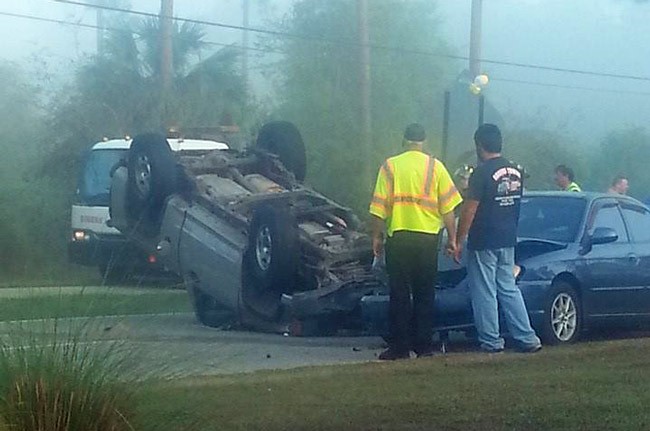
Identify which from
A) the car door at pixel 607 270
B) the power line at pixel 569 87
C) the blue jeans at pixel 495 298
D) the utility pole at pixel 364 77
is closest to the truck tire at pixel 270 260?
the blue jeans at pixel 495 298

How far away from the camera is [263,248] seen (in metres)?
12.4

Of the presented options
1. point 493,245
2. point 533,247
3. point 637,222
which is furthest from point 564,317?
point 637,222

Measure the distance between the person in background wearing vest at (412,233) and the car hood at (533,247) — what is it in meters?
1.18

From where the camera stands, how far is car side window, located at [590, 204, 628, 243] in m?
12.1

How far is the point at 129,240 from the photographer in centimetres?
1421

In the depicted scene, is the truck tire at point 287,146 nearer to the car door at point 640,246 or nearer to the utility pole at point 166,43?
the car door at point 640,246

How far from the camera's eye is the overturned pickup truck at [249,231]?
1230cm

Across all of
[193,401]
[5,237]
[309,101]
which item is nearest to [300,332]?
[193,401]

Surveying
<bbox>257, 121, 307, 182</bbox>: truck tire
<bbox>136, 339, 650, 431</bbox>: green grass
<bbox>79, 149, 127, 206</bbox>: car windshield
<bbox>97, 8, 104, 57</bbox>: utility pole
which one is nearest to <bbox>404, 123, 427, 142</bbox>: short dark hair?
<bbox>136, 339, 650, 431</bbox>: green grass

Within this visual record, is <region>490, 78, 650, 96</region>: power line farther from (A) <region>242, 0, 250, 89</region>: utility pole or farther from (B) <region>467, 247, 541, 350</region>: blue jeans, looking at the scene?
(B) <region>467, 247, 541, 350</region>: blue jeans

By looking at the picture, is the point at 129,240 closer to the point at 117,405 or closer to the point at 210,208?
the point at 210,208

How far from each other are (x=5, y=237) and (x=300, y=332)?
38.6ft

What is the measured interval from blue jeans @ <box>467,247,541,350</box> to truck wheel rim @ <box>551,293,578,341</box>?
665mm

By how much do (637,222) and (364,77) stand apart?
46.9ft
